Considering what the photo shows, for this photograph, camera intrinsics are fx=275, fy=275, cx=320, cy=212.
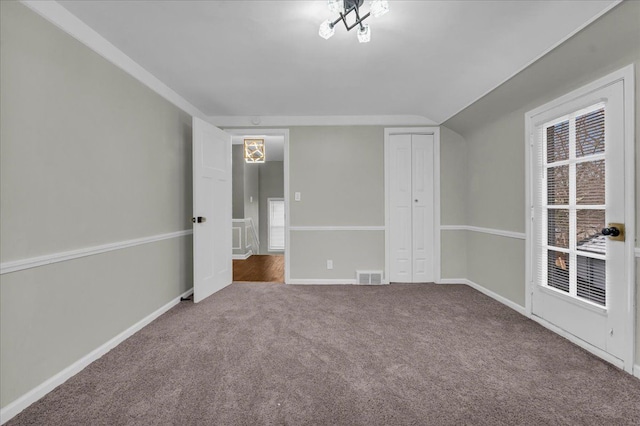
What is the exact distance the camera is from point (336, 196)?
380 centimetres

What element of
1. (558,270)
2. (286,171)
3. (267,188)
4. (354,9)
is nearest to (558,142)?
(558,270)

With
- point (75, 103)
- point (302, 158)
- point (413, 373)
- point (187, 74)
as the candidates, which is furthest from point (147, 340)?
point (302, 158)

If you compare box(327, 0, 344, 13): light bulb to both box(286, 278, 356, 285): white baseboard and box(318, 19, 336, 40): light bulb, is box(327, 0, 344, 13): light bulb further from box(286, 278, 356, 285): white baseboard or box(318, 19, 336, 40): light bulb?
box(286, 278, 356, 285): white baseboard

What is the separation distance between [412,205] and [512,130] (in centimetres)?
142

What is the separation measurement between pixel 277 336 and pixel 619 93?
9.64 ft

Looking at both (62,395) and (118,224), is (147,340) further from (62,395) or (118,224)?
(118,224)

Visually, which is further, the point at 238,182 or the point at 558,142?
the point at 238,182

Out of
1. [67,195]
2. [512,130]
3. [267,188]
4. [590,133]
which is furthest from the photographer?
[267,188]

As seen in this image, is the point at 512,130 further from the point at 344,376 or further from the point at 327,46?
the point at 344,376

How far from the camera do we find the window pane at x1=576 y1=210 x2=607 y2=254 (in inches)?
76.4

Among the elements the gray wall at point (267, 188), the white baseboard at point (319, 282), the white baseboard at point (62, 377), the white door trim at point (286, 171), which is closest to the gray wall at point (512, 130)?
the white baseboard at point (319, 282)

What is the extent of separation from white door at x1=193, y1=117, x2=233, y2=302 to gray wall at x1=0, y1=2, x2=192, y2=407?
408mm

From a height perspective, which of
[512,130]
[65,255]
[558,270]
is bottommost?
[558,270]

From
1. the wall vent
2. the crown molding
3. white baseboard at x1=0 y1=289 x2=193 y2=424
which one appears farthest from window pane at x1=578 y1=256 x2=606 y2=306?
white baseboard at x1=0 y1=289 x2=193 y2=424
